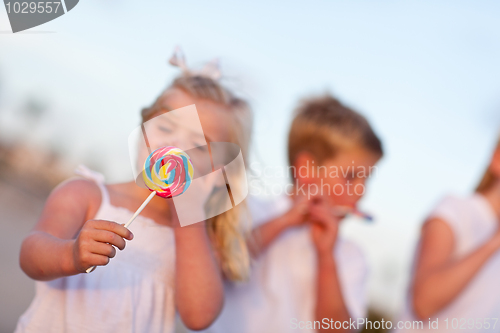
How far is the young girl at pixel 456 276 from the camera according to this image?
3.09 feet

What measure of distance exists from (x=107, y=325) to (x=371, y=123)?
2.50 ft

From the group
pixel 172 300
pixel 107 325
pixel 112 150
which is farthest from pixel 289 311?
pixel 112 150

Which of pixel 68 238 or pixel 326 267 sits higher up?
pixel 68 238

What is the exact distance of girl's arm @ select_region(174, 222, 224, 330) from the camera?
2.51 feet

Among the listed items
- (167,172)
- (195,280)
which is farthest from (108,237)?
(195,280)

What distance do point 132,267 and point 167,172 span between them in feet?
0.76

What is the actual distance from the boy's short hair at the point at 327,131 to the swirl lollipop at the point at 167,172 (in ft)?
1.58

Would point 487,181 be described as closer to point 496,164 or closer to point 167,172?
point 496,164

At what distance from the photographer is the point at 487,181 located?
3.55 feet

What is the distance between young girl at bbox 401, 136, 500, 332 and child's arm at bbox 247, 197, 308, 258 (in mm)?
283

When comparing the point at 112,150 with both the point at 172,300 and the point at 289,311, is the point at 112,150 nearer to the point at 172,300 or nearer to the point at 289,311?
the point at 172,300

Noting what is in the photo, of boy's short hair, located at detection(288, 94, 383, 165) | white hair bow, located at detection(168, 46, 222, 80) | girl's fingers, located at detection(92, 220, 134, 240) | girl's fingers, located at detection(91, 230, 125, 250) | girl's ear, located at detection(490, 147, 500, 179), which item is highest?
white hair bow, located at detection(168, 46, 222, 80)

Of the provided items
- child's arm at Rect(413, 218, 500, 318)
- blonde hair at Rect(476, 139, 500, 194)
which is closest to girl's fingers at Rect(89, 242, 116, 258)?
child's arm at Rect(413, 218, 500, 318)

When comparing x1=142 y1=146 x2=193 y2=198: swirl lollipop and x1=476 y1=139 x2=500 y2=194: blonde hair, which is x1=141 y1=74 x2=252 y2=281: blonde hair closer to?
x1=142 y1=146 x2=193 y2=198: swirl lollipop
